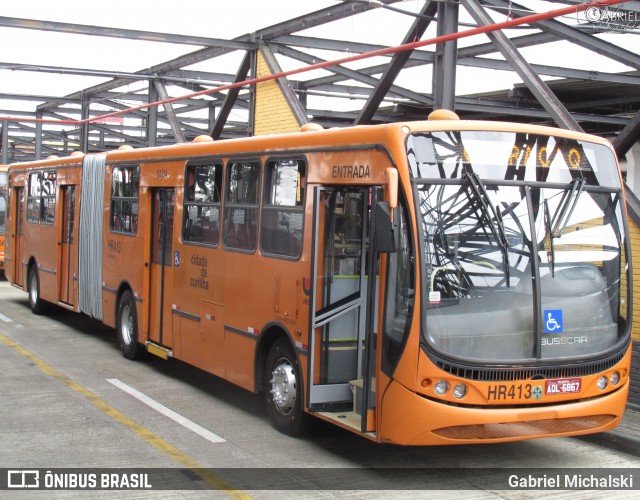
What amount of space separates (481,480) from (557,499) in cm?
67

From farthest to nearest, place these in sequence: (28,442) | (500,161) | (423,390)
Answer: (28,442)
(500,161)
(423,390)

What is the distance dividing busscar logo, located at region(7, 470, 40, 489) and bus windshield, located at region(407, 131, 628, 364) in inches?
124

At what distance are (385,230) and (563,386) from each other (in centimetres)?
194

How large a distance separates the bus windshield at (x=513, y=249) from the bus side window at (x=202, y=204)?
142 inches

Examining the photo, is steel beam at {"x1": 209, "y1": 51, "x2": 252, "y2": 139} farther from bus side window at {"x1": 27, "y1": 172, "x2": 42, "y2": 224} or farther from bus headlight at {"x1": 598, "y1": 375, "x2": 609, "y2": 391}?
bus headlight at {"x1": 598, "y1": 375, "x2": 609, "y2": 391}

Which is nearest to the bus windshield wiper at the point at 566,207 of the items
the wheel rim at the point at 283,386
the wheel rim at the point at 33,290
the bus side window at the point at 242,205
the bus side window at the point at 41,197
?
the wheel rim at the point at 283,386

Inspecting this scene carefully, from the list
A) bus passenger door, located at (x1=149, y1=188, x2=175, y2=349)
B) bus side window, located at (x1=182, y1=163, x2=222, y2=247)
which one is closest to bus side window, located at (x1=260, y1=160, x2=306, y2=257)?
bus side window, located at (x1=182, y1=163, x2=222, y2=247)

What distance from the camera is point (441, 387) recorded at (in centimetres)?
701

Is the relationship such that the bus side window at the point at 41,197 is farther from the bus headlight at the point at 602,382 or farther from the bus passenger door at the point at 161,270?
the bus headlight at the point at 602,382

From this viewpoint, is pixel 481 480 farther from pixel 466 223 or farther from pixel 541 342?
pixel 466 223

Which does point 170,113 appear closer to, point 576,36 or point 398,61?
point 398,61

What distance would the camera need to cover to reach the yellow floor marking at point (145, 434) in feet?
23.0

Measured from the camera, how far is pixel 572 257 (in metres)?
7.52

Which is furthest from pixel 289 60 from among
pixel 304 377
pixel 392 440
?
pixel 392 440
